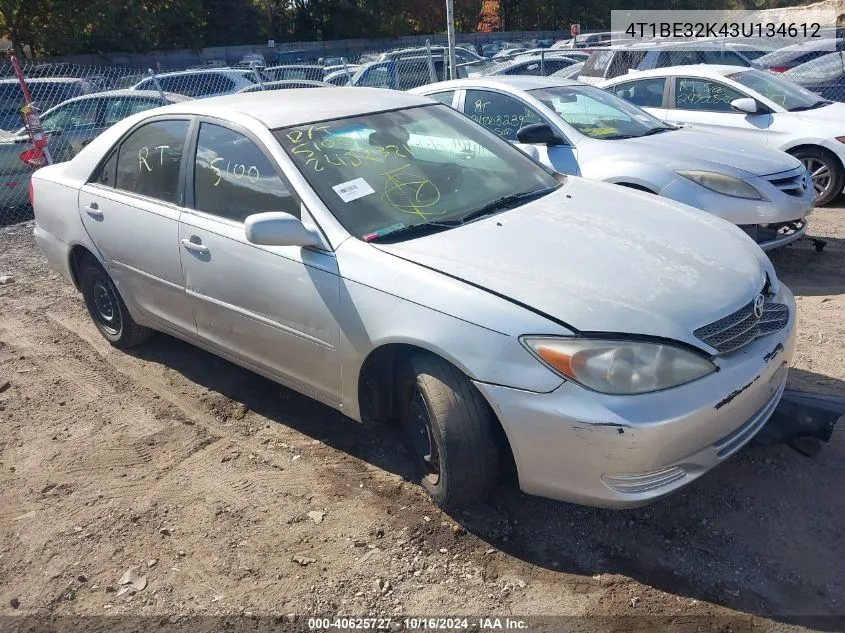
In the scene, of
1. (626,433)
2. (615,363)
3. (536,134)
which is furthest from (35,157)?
(626,433)

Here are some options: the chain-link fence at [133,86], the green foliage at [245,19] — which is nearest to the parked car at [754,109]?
the chain-link fence at [133,86]

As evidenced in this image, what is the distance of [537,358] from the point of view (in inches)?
105

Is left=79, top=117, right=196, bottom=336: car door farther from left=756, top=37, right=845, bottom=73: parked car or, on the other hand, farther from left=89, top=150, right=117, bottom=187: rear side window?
left=756, top=37, right=845, bottom=73: parked car

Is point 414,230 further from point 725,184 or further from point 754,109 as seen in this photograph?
point 754,109

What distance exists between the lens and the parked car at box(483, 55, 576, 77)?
14672 mm

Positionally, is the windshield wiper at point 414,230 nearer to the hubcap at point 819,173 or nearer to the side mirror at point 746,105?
the side mirror at point 746,105

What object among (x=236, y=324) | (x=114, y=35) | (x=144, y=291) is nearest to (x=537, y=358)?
(x=236, y=324)

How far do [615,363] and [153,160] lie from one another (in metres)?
3.05

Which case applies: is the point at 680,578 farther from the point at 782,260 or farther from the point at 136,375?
the point at 782,260

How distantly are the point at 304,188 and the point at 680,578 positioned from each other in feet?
7.53

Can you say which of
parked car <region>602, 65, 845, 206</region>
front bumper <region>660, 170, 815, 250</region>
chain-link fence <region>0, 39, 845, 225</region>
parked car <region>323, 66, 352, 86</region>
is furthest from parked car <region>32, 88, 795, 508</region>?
parked car <region>323, 66, 352, 86</region>

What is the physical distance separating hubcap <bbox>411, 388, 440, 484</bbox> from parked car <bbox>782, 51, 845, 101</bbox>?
9915 millimetres

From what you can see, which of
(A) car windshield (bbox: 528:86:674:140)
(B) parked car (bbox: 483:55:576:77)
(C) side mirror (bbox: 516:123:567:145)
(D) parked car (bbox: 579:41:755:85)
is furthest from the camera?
(B) parked car (bbox: 483:55:576:77)

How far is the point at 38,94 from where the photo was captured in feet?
40.7
